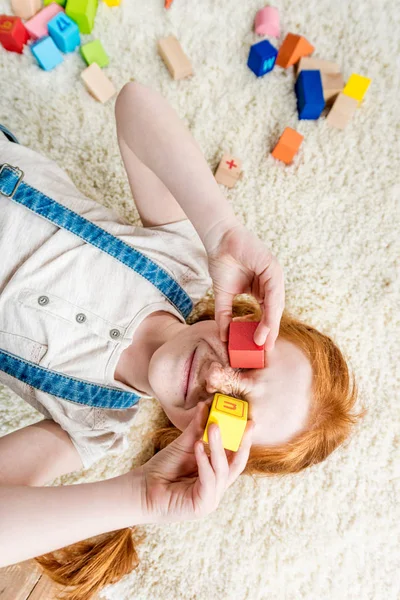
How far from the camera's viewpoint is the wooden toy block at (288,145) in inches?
44.9

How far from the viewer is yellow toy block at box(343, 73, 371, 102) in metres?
1.15

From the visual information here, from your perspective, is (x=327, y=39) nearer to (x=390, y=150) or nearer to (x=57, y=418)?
(x=390, y=150)

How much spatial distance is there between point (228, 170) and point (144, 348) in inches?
18.3

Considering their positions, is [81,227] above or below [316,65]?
below

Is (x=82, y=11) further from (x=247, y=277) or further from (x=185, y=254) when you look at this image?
(x=247, y=277)

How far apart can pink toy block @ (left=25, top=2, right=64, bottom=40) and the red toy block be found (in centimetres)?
82

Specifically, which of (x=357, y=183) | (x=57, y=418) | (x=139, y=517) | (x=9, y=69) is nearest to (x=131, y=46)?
(x=9, y=69)

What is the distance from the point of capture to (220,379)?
77 cm

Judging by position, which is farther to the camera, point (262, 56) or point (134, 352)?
point (262, 56)

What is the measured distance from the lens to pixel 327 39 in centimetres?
120

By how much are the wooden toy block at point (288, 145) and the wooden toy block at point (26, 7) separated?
2.04 ft

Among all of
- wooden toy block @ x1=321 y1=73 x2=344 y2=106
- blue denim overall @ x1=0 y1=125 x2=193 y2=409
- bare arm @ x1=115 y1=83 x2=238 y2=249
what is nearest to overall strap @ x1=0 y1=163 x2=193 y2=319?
blue denim overall @ x1=0 y1=125 x2=193 y2=409

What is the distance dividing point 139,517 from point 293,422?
11.0 inches

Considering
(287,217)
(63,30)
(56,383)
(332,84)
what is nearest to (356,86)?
(332,84)
